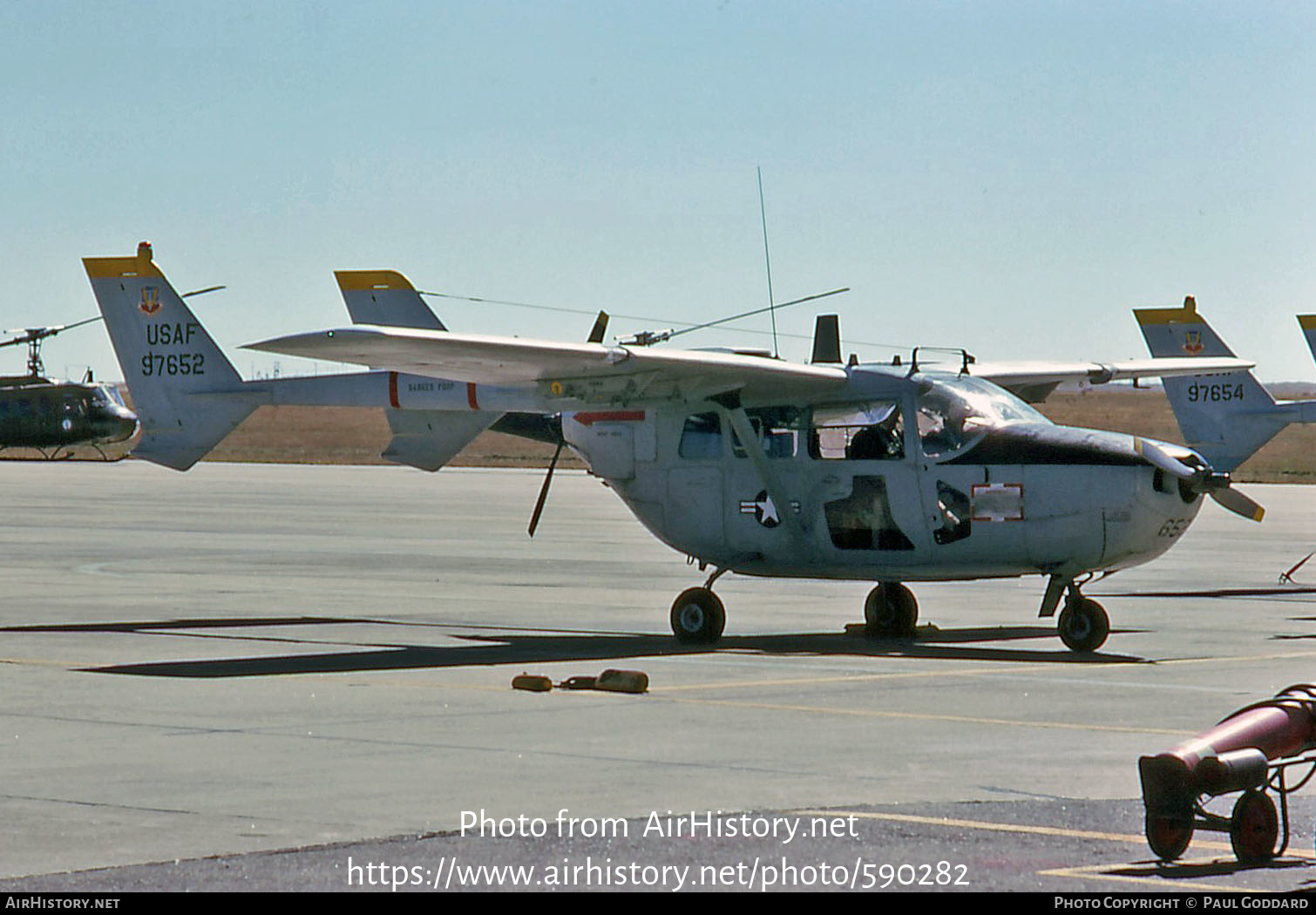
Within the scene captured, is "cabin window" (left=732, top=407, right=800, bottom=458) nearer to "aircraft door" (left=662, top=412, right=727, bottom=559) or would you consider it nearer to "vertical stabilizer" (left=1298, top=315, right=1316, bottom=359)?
"aircraft door" (left=662, top=412, right=727, bottom=559)

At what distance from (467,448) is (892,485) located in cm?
6763

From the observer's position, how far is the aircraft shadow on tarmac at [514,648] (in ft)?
48.1

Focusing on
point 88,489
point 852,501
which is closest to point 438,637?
point 852,501

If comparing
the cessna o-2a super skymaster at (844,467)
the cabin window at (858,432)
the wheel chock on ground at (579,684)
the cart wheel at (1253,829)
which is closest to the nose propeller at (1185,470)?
the cessna o-2a super skymaster at (844,467)

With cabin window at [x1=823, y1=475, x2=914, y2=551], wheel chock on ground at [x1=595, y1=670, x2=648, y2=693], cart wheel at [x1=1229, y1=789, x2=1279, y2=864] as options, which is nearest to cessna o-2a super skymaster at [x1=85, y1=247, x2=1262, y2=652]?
cabin window at [x1=823, y1=475, x2=914, y2=551]

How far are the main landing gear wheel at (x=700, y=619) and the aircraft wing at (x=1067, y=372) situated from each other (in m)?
3.48

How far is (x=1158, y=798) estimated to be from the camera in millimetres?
7320

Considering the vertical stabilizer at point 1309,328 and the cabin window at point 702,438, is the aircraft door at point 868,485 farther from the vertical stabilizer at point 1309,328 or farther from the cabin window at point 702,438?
the vertical stabilizer at point 1309,328

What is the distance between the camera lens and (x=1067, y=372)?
19.6 meters

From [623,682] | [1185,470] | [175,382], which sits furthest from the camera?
[175,382]

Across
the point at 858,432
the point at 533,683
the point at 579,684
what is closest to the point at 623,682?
the point at 579,684

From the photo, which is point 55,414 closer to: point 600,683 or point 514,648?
point 514,648

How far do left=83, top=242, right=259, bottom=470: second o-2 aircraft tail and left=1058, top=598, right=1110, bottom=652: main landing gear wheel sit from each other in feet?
28.9

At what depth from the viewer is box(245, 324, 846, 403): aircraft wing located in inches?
568
